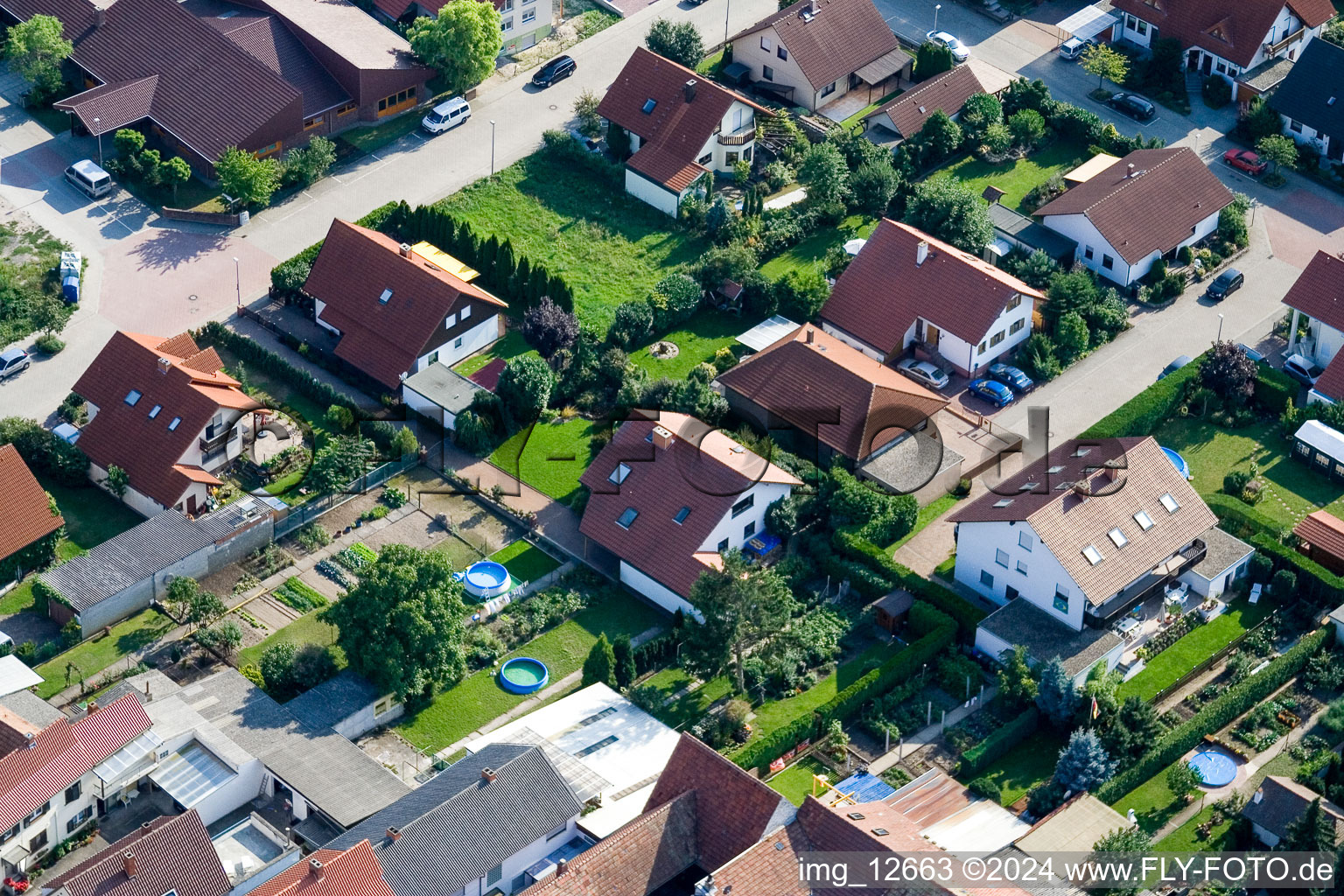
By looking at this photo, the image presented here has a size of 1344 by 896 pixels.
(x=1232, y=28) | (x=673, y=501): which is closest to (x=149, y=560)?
(x=673, y=501)

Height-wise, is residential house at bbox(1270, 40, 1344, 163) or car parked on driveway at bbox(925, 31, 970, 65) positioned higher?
residential house at bbox(1270, 40, 1344, 163)

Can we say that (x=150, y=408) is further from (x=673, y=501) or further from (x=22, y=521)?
(x=673, y=501)

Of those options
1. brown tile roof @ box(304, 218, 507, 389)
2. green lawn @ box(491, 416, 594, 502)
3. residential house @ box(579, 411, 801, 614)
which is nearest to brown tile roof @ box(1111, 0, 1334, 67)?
brown tile roof @ box(304, 218, 507, 389)

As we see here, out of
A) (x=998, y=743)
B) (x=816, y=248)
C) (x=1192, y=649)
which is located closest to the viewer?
(x=998, y=743)

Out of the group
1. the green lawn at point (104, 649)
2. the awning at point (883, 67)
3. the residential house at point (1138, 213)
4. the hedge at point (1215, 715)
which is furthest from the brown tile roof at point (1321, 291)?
the green lawn at point (104, 649)

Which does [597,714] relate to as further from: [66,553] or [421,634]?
[66,553]

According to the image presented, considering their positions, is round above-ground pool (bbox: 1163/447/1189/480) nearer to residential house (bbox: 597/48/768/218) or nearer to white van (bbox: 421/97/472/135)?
residential house (bbox: 597/48/768/218)
